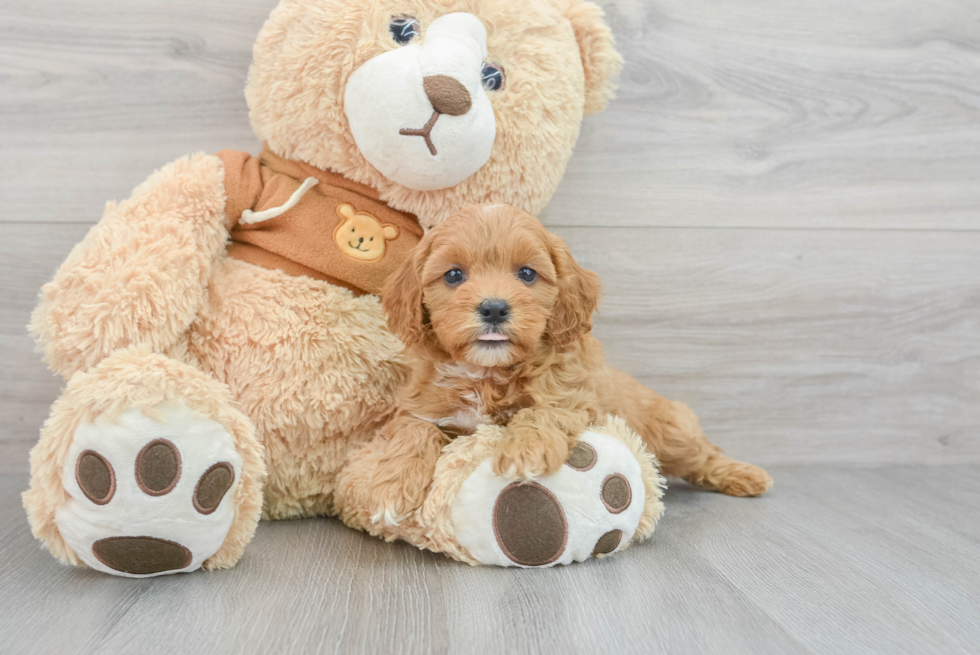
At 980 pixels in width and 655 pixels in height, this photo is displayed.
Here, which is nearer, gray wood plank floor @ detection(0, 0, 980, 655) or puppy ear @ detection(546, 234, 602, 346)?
puppy ear @ detection(546, 234, 602, 346)

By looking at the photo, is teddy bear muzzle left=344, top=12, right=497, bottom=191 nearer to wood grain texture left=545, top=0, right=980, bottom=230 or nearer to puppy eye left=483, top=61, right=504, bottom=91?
puppy eye left=483, top=61, right=504, bottom=91

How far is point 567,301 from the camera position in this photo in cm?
122

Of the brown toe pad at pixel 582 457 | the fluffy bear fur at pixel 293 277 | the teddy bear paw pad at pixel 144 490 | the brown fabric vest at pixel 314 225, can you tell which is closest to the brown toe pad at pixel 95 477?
the teddy bear paw pad at pixel 144 490

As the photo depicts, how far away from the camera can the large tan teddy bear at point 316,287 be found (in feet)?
3.56

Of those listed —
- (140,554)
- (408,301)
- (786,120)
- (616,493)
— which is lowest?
(140,554)

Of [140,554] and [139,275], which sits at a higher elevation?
[139,275]

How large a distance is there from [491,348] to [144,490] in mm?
530

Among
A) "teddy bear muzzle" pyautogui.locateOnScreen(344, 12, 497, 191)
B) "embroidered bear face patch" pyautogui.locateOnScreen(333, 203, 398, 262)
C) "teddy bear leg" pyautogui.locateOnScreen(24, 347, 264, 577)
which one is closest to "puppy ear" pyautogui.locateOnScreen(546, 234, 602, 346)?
"teddy bear muzzle" pyautogui.locateOnScreen(344, 12, 497, 191)

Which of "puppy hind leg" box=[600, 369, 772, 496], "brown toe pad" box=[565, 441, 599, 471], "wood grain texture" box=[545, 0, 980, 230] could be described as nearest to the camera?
"brown toe pad" box=[565, 441, 599, 471]

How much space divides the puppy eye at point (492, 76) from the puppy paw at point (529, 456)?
2.14 ft

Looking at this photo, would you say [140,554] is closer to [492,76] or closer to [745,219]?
[492,76]

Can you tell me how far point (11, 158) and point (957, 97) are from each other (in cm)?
226

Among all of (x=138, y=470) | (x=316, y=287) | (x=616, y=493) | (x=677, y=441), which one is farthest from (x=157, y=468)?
(x=677, y=441)

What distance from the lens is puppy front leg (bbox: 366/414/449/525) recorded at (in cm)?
119
